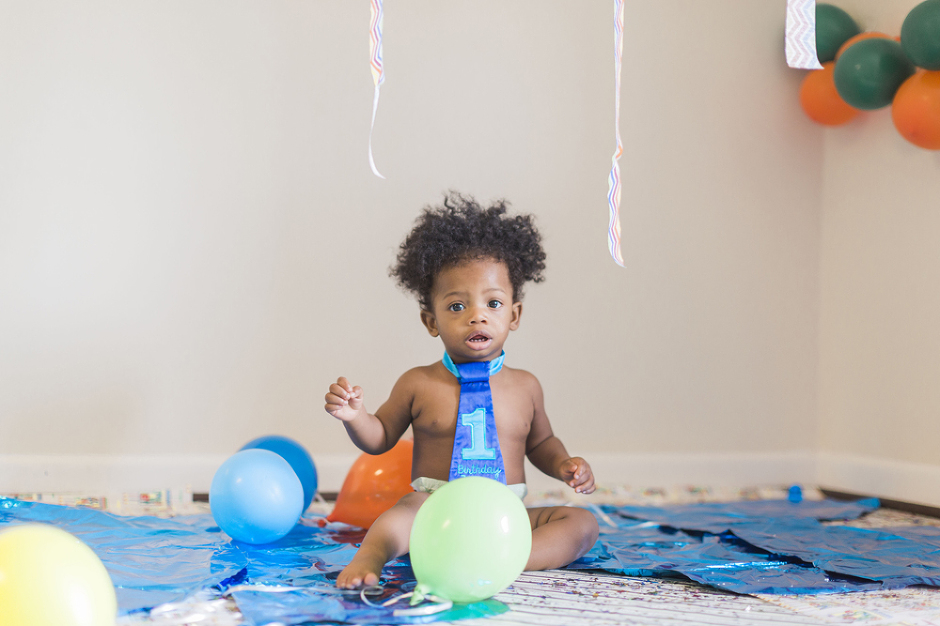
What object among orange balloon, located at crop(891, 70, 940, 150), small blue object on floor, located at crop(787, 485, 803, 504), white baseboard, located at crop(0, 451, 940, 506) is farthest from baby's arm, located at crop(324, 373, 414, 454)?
orange balloon, located at crop(891, 70, 940, 150)

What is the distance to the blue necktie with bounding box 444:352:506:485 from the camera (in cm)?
169

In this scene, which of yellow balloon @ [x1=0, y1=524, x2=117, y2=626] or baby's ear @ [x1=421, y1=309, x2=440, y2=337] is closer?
yellow balloon @ [x1=0, y1=524, x2=117, y2=626]

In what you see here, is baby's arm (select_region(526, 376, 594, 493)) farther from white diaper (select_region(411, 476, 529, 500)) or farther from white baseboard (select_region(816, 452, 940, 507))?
white baseboard (select_region(816, 452, 940, 507))

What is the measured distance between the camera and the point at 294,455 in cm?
199

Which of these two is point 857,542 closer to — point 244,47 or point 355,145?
point 355,145

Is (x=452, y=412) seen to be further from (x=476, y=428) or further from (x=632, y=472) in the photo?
(x=632, y=472)

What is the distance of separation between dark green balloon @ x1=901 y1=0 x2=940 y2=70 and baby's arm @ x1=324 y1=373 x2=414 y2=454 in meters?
1.55

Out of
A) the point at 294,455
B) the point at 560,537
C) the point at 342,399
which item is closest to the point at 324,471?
the point at 294,455

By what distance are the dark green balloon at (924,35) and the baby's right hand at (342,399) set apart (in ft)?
5.48

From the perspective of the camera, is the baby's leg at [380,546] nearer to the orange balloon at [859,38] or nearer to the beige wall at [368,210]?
the beige wall at [368,210]

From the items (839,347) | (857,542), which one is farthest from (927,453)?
(857,542)

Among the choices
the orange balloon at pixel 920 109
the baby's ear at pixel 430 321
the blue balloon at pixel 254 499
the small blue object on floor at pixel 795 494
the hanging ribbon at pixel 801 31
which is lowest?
the small blue object on floor at pixel 795 494

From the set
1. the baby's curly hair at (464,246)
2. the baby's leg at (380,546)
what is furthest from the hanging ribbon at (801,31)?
the baby's leg at (380,546)

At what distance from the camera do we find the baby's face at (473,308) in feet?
5.60
